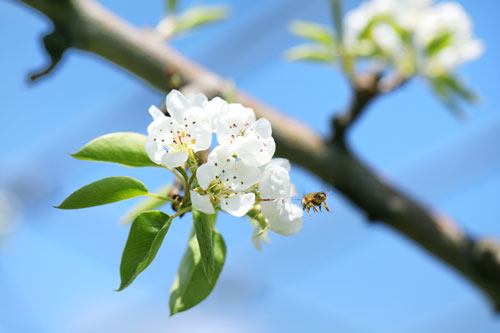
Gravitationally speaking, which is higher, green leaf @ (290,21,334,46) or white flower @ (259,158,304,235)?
green leaf @ (290,21,334,46)

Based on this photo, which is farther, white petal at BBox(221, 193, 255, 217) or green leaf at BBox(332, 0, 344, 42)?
green leaf at BBox(332, 0, 344, 42)

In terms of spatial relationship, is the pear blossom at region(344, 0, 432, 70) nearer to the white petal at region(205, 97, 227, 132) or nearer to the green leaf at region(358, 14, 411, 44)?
the green leaf at region(358, 14, 411, 44)

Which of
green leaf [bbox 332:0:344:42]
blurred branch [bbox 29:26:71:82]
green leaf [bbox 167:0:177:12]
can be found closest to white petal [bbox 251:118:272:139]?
blurred branch [bbox 29:26:71:82]

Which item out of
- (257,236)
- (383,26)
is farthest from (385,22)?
(257,236)

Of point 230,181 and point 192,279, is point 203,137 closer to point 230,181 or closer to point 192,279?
point 230,181

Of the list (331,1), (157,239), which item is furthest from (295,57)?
(157,239)

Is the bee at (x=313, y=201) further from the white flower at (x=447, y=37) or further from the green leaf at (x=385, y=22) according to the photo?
the white flower at (x=447, y=37)
